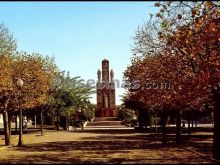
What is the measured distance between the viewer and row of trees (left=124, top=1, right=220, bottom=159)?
50.5ft

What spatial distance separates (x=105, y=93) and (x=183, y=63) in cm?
8994

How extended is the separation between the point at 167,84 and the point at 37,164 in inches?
490

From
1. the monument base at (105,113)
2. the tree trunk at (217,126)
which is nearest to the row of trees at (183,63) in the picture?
the tree trunk at (217,126)

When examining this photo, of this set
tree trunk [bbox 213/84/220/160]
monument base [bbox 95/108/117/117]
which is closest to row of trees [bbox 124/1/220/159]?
tree trunk [bbox 213/84/220/160]

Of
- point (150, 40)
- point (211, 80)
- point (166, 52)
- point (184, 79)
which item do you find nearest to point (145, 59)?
point (150, 40)

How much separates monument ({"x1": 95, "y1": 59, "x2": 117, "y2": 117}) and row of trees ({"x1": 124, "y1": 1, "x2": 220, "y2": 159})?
76780 millimetres

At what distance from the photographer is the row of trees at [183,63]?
1540 centimetres

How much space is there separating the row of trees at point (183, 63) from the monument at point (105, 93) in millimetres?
76780

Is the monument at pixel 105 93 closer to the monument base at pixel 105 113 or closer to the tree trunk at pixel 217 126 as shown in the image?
the monument base at pixel 105 113

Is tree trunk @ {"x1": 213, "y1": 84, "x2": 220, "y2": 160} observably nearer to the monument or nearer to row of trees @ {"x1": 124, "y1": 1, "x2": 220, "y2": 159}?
row of trees @ {"x1": 124, "y1": 1, "x2": 220, "y2": 159}

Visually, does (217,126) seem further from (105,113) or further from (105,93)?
(105,93)

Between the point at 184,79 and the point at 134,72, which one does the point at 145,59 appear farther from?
the point at 184,79

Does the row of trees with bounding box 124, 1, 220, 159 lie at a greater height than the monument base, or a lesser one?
greater

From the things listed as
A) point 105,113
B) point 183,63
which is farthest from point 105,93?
point 183,63
